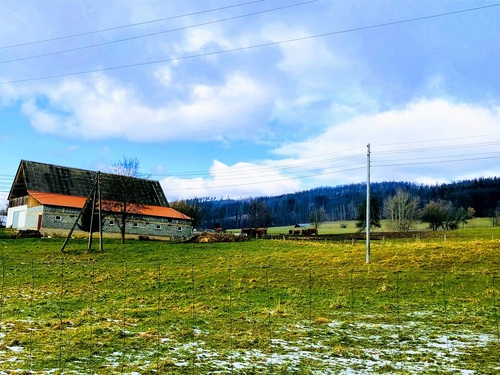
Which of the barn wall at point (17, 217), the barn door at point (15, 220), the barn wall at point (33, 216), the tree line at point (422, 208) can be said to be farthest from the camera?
the tree line at point (422, 208)

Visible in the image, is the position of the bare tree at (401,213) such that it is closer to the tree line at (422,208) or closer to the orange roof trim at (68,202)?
the tree line at (422,208)

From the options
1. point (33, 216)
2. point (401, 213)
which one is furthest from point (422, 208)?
point (33, 216)

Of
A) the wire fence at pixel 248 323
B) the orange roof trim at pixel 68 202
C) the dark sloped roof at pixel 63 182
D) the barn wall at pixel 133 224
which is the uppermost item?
the dark sloped roof at pixel 63 182

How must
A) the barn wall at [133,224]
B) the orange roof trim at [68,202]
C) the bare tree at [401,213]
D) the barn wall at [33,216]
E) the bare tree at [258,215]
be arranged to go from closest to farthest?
1. the barn wall at [133,224]
2. the barn wall at [33,216]
3. the orange roof trim at [68,202]
4. the bare tree at [401,213]
5. the bare tree at [258,215]

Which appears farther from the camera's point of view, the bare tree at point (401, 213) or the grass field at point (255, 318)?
the bare tree at point (401, 213)

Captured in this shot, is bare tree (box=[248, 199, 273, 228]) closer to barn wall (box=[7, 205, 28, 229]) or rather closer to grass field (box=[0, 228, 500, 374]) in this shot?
barn wall (box=[7, 205, 28, 229])

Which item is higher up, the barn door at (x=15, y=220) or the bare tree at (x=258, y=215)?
the bare tree at (x=258, y=215)

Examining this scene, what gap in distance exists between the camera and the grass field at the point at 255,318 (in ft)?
30.5

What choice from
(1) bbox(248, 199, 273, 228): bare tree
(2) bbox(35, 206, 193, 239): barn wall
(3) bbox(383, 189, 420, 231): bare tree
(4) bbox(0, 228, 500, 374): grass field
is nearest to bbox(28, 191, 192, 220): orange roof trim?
(2) bbox(35, 206, 193, 239): barn wall

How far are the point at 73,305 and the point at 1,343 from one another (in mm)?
6047

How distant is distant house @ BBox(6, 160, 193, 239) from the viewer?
5175 centimetres

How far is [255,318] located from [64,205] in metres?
45.7

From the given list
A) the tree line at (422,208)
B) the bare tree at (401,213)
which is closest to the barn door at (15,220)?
the tree line at (422,208)

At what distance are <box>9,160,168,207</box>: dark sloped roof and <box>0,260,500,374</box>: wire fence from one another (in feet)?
89.7
